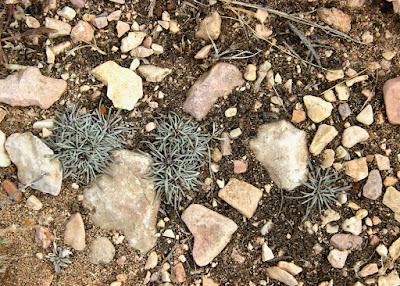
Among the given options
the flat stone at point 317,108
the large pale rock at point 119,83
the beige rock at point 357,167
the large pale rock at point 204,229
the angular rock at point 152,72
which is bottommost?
the large pale rock at point 204,229

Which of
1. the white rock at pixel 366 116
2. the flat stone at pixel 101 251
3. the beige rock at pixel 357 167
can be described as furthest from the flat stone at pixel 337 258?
the flat stone at pixel 101 251

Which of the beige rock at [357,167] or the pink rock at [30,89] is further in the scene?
the beige rock at [357,167]

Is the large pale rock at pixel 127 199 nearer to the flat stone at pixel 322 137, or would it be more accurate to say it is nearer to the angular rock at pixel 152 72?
the angular rock at pixel 152 72

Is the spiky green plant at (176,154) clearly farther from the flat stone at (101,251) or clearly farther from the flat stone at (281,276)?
the flat stone at (281,276)

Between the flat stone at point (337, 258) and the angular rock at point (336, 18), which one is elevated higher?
the angular rock at point (336, 18)

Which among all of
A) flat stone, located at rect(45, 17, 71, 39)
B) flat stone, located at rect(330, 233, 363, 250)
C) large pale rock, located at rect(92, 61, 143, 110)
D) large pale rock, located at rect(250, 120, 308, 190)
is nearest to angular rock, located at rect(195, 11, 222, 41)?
large pale rock, located at rect(92, 61, 143, 110)

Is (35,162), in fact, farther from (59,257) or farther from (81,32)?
(81,32)
